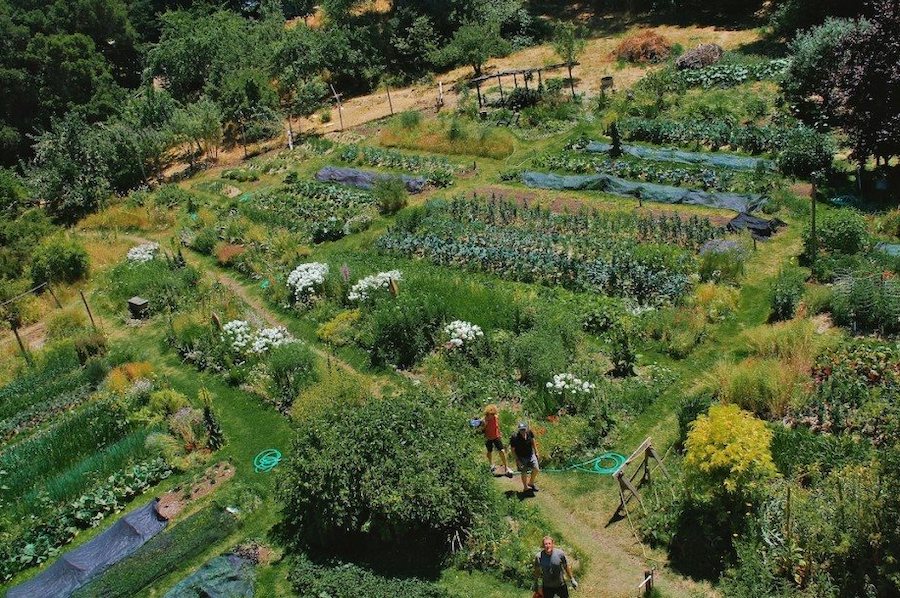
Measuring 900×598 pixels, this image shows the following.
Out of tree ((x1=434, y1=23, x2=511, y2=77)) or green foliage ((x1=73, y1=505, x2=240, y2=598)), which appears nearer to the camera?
green foliage ((x1=73, y1=505, x2=240, y2=598))

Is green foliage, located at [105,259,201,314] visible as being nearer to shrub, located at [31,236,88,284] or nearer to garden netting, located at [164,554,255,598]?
shrub, located at [31,236,88,284]

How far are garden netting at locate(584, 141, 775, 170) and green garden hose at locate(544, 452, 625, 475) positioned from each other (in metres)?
12.3

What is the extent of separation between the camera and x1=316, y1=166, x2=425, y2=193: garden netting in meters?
26.2

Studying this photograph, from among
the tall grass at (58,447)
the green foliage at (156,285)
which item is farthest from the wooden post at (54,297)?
the tall grass at (58,447)

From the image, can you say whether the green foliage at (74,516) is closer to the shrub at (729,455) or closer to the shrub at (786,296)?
the shrub at (729,455)

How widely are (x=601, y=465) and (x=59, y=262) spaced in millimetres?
18607

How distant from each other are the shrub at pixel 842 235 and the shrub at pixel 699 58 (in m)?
14.3

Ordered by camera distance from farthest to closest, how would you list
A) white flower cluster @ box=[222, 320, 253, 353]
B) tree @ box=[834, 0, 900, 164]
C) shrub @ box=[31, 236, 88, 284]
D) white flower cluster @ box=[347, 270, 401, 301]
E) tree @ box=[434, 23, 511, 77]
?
tree @ box=[434, 23, 511, 77]
shrub @ box=[31, 236, 88, 284]
tree @ box=[834, 0, 900, 164]
white flower cluster @ box=[347, 270, 401, 301]
white flower cluster @ box=[222, 320, 253, 353]

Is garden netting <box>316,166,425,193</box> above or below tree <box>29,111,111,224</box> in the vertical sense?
below

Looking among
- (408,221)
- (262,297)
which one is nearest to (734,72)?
(408,221)

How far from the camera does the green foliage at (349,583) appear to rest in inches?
437

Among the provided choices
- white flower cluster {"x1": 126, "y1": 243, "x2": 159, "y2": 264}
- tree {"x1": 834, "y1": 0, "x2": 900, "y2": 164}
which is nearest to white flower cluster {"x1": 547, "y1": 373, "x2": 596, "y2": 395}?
tree {"x1": 834, "y1": 0, "x2": 900, "y2": 164}

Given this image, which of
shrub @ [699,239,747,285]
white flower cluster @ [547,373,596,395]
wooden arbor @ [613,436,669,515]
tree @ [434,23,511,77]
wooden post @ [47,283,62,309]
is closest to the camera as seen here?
wooden arbor @ [613,436,669,515]

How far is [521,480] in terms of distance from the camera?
13469 mm
